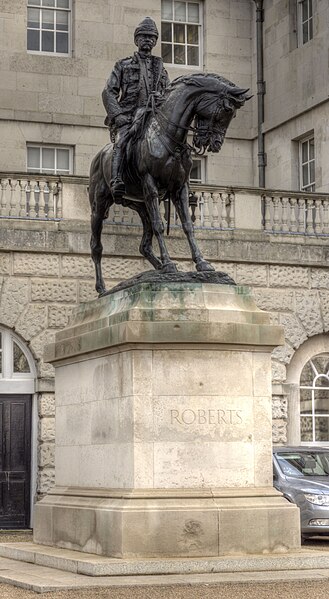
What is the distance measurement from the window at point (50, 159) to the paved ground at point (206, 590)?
17.1 meters

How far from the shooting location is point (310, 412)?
26906 mm

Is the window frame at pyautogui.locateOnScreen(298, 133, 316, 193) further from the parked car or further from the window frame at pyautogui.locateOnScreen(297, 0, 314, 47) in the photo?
the parked car

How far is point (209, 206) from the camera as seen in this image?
26.7 meters

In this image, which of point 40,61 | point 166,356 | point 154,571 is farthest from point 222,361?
point 40,61

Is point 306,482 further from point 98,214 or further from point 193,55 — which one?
point 193,55

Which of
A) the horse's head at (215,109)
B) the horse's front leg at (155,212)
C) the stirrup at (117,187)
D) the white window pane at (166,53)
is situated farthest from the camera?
the white window pane at (166,53)

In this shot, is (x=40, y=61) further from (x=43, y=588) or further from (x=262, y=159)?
(x=43, y=588)

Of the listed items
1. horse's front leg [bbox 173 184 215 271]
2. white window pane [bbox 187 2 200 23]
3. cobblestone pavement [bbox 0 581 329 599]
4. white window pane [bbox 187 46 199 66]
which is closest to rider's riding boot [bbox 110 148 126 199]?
horse's front leg [bbox 173 184 215 271]

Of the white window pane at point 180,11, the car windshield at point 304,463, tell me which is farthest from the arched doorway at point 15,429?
the white window pane at point 180,11

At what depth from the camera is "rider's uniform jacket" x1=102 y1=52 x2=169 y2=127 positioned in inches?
668

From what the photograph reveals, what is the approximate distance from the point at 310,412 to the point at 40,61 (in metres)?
9.75

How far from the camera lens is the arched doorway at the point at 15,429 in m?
25.1

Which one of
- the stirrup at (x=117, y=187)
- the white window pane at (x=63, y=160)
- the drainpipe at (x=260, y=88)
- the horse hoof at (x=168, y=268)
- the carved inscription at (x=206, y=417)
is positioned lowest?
the carved inscription at (x=206, y=417)

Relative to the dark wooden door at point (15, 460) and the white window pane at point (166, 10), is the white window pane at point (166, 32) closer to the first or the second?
the white window pane at point (166, 10)
